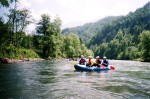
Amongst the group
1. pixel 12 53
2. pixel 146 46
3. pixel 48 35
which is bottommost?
pixel 12 53

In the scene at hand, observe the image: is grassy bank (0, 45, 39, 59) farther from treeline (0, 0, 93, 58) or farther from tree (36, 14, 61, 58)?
tree (36, 14, 61, 58)

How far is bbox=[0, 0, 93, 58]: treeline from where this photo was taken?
44.0m

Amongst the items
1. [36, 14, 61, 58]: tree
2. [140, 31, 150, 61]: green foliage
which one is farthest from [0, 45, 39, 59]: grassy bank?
[140, 31, 150, 61]: green foliage

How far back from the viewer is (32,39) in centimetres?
7544

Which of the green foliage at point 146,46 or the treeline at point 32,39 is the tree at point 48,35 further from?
the green foliage at point 146,46

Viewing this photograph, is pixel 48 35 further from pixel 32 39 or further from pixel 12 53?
pixel 12 53

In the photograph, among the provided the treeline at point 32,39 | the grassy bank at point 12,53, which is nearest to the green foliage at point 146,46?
the treeline at point 32,39

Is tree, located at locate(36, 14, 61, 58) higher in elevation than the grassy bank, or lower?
higher

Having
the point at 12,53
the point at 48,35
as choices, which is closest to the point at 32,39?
the point at 48,35

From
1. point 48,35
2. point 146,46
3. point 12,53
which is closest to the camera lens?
point 12,53

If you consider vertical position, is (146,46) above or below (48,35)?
below

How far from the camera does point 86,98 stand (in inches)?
463

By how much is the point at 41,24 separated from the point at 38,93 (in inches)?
2500

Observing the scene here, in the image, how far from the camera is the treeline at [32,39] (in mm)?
44000
